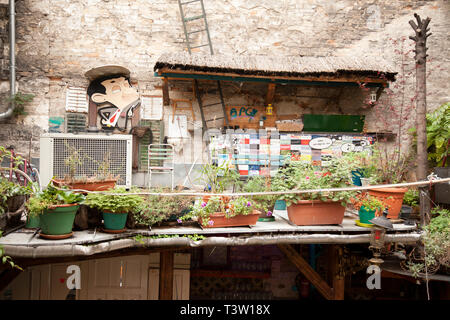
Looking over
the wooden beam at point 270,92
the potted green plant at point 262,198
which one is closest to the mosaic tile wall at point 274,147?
the wooden beam at point 270,92

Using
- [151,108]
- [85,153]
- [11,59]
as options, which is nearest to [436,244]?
[85,153]

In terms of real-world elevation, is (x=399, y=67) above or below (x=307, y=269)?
above

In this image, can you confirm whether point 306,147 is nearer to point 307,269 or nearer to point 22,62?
point 307,269

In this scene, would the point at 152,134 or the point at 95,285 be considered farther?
the point at 152,134

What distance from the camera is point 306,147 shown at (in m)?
6.41

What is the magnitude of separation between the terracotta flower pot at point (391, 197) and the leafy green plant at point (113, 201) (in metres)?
2.98

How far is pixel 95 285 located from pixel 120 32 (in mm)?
4777

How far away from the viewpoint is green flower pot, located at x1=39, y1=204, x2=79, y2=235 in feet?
9.97

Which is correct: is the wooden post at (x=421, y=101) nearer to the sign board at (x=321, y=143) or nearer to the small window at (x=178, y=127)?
the sign board at (x=321, y=143)

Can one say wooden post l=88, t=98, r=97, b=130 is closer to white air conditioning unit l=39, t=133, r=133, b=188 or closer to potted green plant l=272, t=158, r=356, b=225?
white air conditioning unit l=39, t=133, r=133, b=188

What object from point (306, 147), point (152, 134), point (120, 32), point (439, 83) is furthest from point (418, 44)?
point (120, 32)

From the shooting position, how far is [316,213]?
3.83 metres

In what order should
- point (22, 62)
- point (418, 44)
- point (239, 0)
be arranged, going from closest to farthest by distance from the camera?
point (418, 44) < point (22, 62) < point (239, 0)

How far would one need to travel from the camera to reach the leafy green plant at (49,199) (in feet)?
9.81
